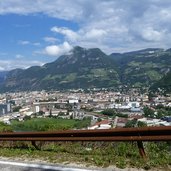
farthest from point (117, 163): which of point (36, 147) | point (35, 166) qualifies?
point (36, 147)

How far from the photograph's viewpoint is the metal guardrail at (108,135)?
23.6 feet

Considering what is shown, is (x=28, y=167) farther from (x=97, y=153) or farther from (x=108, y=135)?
(x=108, y=135)

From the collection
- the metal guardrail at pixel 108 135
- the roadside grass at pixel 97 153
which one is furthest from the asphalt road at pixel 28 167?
the metal guardrail at pixel 108 135

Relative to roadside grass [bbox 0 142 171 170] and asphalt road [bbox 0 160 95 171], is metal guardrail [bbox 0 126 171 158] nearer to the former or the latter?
roadside grass [bbox 0 142 171 170]

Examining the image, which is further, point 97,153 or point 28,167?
point 97,153

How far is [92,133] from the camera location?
27.6ft

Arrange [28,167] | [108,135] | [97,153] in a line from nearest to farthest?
[28,167], [108,135], [97,153]

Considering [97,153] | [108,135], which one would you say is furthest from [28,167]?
[108,135]

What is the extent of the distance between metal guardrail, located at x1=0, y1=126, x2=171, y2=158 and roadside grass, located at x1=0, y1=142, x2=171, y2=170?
30 centimetres

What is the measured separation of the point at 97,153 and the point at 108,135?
64 cm

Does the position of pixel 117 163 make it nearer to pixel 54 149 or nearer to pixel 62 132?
pixel 62 132

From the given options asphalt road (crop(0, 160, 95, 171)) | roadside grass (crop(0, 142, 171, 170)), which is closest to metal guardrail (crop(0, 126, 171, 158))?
roadside grass (crop(0, 142, 171, 170))

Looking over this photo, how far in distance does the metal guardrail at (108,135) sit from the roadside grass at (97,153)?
0.30 m

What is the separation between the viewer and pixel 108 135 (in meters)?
8.11
